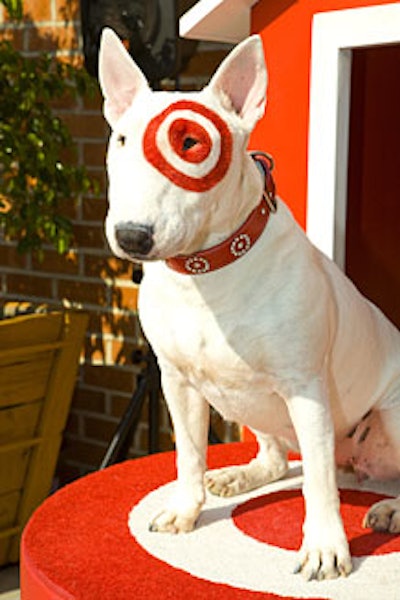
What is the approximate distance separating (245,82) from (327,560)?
23.5 inches

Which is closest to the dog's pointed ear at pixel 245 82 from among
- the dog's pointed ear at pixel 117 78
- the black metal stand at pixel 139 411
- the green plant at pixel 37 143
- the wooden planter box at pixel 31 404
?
the dog's pointed ear at pixel 117 78

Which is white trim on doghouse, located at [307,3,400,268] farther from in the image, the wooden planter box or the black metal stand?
the wooden planter box

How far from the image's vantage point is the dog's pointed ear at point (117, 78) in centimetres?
119

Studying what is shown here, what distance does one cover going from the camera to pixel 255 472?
5.08 feet

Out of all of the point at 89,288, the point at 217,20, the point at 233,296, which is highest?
the point at 217,20

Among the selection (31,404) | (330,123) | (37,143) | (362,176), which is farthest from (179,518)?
(37,143)

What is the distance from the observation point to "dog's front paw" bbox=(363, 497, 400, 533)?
1355 mm

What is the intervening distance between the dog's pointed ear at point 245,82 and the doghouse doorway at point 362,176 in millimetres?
537

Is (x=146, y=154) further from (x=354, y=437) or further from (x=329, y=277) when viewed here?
(x=354, y=437)

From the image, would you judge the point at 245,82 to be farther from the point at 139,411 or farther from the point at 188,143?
the point at 139,411

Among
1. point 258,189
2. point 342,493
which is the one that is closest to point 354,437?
point 342,493

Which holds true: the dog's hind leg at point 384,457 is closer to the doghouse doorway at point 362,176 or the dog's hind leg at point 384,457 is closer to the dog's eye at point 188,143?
the doghouse doorway at point 362,176

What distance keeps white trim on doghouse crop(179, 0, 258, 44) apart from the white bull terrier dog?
0.47m

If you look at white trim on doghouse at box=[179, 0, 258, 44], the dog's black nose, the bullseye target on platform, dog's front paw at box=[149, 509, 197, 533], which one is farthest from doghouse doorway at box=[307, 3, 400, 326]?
the dog's black nose
